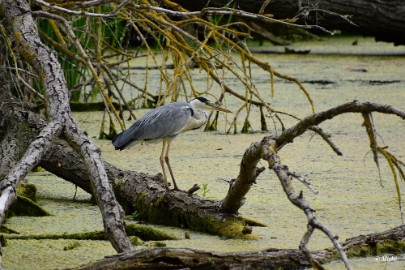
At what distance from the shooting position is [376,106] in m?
2.13

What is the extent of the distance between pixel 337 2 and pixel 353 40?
5.94 ft

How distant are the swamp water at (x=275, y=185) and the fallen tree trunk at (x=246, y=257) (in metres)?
0.05

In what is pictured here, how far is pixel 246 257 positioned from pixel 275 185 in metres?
1.21

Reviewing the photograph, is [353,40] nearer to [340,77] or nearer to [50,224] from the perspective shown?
[340,77]

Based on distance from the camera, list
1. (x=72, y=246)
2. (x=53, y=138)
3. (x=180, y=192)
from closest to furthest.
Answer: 1. (x=53, y=138)
2. (x=72, y=246)
3. (x=180, y=192)

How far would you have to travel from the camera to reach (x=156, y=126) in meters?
3.42

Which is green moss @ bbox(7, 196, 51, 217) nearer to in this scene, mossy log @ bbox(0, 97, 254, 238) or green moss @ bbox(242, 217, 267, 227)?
mossy log @ bbox(0, 97, 254, 238)

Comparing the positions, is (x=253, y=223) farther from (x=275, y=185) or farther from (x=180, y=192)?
(x=275, y=185)

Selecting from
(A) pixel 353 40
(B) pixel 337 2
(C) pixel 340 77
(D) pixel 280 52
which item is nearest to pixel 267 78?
(C) pixel 340 77

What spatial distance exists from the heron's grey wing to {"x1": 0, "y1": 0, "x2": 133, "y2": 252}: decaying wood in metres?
0.71

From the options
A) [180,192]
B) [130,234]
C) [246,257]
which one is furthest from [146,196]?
[246,257]

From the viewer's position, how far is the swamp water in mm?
2762

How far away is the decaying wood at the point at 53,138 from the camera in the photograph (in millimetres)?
2303

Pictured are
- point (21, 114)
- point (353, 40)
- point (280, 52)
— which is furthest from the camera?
point (353, 40)
